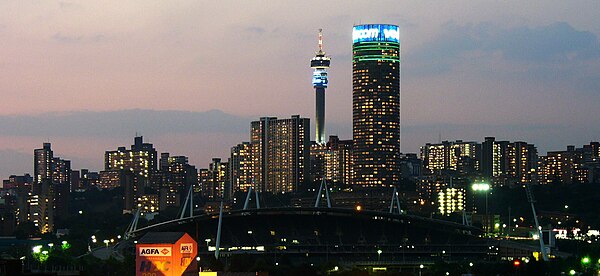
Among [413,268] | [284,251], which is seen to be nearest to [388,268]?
[413,268]

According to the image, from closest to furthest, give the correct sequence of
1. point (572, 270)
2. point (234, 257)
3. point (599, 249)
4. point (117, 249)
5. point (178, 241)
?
point (178, 241), point (572, 270), point (234, 257), point (599, 249), point (117, 249)

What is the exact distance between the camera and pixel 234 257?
162625 mm

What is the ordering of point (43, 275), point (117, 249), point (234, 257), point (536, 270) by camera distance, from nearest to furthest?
point (43, 275) → point (536, 270) → point (234, 257) → point (117, 249)

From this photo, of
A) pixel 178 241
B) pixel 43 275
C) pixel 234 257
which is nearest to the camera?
pixel 43 275

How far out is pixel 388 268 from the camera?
17662cm

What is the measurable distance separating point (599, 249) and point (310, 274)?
183ft

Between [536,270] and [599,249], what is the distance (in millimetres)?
50991

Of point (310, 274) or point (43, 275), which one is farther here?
point (310, 274)

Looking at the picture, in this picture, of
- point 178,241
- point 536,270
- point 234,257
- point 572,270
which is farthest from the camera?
point 234,257

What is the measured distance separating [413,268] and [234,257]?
25.5 m

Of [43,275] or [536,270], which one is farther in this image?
[536,270]

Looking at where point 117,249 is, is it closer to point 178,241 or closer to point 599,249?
point 599,249

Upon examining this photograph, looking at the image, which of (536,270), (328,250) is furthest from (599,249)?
(536,270)

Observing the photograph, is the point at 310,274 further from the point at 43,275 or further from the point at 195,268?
the point at 43,275
